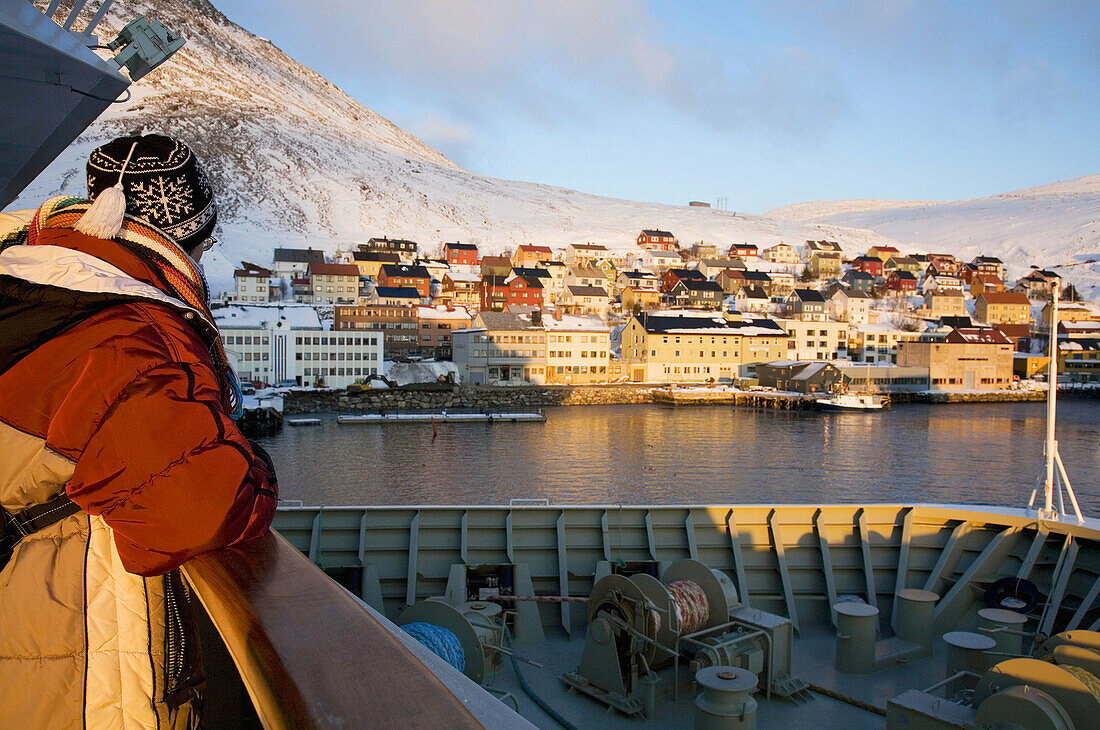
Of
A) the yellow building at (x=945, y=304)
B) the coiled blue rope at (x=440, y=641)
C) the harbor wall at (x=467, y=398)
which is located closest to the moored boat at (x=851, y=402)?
the harbor wall at (x=467, y=398)

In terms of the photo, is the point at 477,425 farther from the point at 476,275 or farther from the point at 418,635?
the point at 476,275

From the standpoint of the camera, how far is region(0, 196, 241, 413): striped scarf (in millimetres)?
787

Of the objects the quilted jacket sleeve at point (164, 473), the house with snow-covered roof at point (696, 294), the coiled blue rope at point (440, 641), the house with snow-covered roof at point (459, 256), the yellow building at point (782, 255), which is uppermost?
the yellow building at point (782, 255)

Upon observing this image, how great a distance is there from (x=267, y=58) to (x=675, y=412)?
102m

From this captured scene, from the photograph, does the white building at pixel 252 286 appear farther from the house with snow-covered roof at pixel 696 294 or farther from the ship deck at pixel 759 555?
the ship deck at pixel 759 555

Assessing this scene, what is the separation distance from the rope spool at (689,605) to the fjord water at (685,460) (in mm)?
8290

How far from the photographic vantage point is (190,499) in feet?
1.98

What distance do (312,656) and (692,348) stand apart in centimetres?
3333

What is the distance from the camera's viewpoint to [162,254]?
0.83 meters

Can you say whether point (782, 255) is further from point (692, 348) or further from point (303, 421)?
point (303, 421)

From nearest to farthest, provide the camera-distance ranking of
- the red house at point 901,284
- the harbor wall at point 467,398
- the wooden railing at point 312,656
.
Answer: the wooden railing at point 312,656 → the harbor wall at point 467,398 → the red house at point 901,284

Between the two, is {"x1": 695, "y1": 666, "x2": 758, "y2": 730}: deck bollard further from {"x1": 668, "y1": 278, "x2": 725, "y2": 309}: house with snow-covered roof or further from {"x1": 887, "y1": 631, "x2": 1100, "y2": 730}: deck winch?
{"x1": 668, "y1": 278, "x2": 725, "y2": 309}: house with snow-covered roof

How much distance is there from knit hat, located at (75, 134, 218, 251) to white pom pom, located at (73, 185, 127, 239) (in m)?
0.09

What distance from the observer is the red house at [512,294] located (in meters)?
41.8
